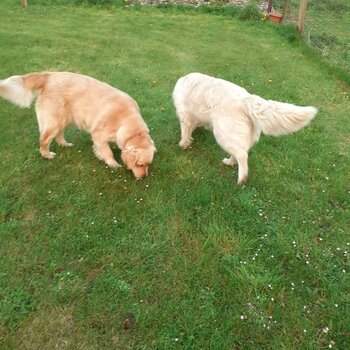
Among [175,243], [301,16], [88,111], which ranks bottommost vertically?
[175,243]

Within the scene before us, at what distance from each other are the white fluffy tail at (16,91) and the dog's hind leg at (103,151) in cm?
98

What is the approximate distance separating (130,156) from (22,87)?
170 centimetres

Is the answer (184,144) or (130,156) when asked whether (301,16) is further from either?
(130,156)

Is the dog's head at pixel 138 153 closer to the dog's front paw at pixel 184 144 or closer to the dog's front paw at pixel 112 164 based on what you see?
the dog's front paw at pixel 112 164

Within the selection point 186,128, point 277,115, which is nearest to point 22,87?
point 186,128

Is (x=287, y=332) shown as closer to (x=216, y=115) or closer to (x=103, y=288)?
(x=103, y=288)

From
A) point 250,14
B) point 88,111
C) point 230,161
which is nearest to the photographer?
point 88,111

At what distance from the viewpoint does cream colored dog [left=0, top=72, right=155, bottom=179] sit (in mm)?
4695

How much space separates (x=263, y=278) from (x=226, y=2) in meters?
13.1

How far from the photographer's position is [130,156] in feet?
15.3

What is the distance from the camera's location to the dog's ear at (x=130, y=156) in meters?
4.62

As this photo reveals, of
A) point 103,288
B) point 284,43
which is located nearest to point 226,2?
point 284,43

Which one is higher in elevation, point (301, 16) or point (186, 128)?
point (301, 16)

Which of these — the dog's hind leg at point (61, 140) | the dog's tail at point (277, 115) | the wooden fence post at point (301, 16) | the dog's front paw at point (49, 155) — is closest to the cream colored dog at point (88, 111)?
the dog's front paw at point (49, 155)
